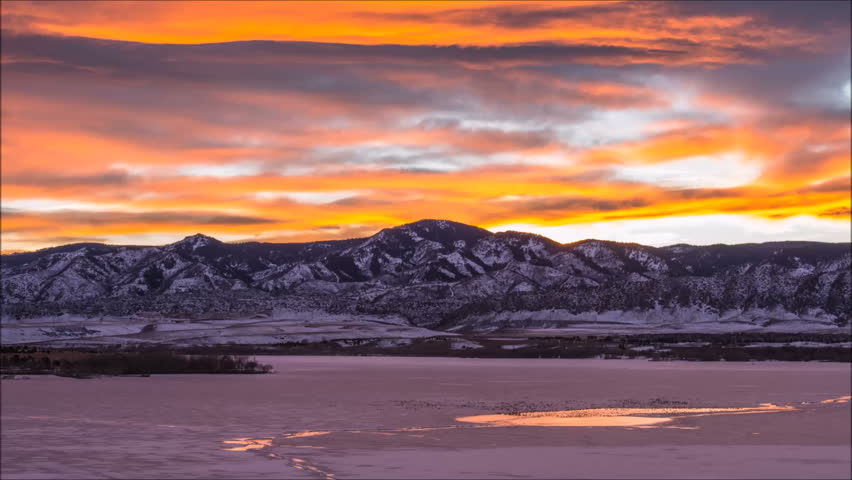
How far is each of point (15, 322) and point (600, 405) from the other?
16800cm

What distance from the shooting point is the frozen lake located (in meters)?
22.0

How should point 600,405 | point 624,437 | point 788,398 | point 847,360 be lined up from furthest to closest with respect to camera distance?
point 847,360
point 788,398
point 600,405
point 624,437

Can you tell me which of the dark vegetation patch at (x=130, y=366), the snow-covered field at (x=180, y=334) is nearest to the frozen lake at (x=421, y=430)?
the dark vegetation patch at (x=130, y=366)

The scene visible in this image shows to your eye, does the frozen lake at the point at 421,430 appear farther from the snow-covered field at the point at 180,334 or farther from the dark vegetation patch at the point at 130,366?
the snow-covered field at the point at 180,334

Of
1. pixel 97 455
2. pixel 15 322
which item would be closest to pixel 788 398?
pixel 97 455

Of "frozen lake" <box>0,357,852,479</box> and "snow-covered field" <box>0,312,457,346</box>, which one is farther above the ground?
"snow-covered field" <box>0,312,457,346</box>

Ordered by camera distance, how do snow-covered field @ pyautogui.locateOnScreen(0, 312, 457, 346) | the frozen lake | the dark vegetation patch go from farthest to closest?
snow-covered field @ pyautogui.locateOnScreen(0, 312, 457, 346) < the dark vegetation patch < the frozen lake

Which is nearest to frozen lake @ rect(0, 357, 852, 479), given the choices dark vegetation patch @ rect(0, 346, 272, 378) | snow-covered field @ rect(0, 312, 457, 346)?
dark vegetation patch @ rect(0, 346, 272, 378)

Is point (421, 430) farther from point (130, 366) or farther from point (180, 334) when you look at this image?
point (180, 334)

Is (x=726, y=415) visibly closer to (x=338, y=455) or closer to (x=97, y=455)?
(x=338, y=455)

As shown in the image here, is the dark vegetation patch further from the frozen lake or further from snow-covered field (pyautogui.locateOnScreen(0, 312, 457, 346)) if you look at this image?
snow-covered field (pyautogui.locateOnScreen(0, 312, 457, 346))

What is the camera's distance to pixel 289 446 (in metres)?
25.3

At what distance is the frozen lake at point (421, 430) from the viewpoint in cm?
2202

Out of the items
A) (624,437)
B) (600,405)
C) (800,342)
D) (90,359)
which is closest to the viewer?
(624,437)
